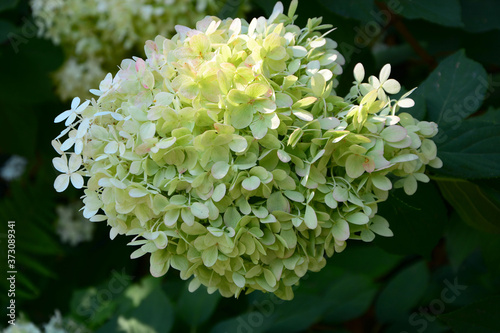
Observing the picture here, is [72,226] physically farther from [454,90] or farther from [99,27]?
[454,90]

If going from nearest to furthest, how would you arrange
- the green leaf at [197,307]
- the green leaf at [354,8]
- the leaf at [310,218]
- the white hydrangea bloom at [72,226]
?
the leaf at [310,218] < the green leaf at [354,8] < the green leaf at [197,307] < the white hydrangea bloom at [72,226]

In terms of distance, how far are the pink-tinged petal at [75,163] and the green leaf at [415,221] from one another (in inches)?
15.9

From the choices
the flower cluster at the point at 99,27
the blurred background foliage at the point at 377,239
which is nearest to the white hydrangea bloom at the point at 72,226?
the blurred background foliage at the point at 377,239

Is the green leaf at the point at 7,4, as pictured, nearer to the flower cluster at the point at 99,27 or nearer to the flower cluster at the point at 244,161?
the flower cluster at the point at 99,27

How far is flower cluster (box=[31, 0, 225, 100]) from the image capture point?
3.98 feet

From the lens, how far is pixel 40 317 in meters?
1.71

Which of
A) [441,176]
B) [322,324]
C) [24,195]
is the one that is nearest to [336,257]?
[322,324]

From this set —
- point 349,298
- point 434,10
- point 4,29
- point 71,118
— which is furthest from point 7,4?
point 349,298

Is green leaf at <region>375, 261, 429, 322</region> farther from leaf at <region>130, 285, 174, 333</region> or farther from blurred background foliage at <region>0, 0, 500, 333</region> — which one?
leaf at <region>130, 285, 174, 333</region>

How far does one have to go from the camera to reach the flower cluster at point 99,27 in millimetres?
1212

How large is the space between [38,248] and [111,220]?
1.10 metres

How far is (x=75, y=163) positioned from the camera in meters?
0.58

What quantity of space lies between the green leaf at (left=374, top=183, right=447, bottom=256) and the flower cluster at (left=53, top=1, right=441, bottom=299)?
152 millimetres

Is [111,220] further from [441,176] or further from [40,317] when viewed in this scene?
[40,317]
